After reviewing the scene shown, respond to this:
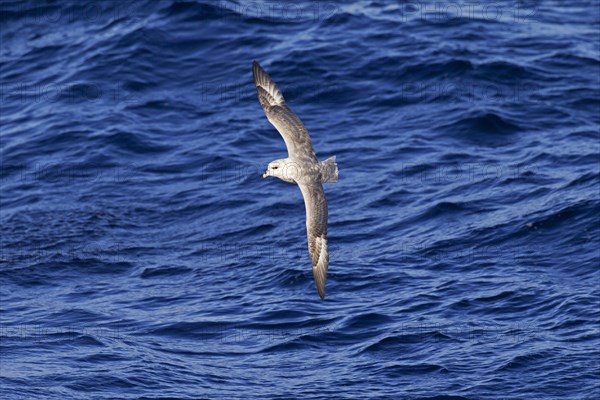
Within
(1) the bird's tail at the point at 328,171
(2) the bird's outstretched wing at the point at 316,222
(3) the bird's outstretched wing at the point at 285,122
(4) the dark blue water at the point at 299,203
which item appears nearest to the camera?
(2) the bird's outstretched wing at the point at 316,222

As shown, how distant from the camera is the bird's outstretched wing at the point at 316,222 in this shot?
1477cm

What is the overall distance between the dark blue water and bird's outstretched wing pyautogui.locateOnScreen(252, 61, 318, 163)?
171 inches

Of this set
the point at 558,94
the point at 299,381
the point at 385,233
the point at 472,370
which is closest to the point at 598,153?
the point at 558,94

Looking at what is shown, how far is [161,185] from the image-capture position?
2347cm

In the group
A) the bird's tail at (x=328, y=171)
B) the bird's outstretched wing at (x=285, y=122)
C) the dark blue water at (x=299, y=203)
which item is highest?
the bird's outstretched wing at (x=285, y=122)

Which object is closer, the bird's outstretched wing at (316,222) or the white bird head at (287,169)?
the bird's outstretched wing at (316,222)

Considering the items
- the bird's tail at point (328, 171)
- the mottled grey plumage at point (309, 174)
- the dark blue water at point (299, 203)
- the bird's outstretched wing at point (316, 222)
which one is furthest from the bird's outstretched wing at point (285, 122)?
the dark blue water at point (299, 203)

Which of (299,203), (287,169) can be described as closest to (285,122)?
(287,169)

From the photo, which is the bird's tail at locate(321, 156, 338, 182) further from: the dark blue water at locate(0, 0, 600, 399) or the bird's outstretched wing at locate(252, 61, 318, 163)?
the dark blue water at locate(0, 0, 600, 399)

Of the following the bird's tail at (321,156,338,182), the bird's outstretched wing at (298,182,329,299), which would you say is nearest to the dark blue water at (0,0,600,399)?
the bird's outstretched wing at (298,182,329,299)

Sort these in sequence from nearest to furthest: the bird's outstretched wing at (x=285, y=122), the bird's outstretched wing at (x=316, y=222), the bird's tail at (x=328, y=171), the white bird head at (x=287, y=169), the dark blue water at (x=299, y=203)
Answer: the bird's outstretched wing at (x=316, y=222) < the white bird head at (x=287, y=169) < the bird's tail at (x=328, y=171) < the bird's outstretched wing at (x=285, y=122) < the dark blue water at (x=299, y=203)

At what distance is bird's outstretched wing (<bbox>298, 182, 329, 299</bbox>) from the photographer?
48.5ft

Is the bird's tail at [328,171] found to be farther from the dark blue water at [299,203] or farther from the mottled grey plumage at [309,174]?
the dark blue water at [299,203]

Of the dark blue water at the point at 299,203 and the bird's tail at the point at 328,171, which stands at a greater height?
the bird's tail at the point at 328,171
